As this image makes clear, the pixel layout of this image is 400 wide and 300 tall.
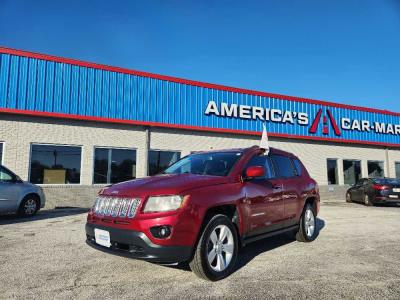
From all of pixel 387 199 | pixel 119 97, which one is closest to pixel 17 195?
pixel 119 97

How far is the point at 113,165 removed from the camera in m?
14.6

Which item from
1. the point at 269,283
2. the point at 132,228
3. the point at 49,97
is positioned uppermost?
the point at 49,97

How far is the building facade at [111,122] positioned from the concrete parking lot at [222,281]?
725cm

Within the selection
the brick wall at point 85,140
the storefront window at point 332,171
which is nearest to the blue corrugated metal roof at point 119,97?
the brick wall at point 85,140

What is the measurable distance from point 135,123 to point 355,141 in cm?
1447

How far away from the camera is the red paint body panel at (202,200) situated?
150 inches

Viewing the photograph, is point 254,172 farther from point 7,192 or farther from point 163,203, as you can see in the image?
point 7,192

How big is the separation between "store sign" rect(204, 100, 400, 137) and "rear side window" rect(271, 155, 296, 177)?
34.6ft

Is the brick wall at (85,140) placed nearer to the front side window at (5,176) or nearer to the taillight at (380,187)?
the front side window at (5,176)

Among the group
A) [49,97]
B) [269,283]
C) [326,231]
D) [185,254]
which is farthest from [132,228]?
[49,97]

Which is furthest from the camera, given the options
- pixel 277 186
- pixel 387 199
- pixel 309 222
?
pixel 387 199

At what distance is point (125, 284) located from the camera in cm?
396

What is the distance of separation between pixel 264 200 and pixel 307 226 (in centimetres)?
196

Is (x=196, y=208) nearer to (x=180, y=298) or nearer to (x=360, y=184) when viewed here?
(x=180, y=298)
